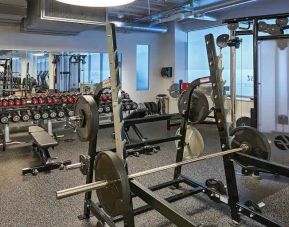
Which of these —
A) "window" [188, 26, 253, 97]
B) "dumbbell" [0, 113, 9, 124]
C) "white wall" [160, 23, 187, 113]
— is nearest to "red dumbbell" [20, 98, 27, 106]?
"dumbbell" [0, 113, 9, 124]

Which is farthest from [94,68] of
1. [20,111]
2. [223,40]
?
[223,40]

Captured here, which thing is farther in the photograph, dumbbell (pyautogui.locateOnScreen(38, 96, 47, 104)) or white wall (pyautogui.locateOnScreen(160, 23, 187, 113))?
white wall (pyautogui.locateOnScreen(160, 23, 187, 113))

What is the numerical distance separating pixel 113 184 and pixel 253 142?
1443 millimetres

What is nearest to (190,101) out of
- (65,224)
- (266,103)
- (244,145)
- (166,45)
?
(244,145)

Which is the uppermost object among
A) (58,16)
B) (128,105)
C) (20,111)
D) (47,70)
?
(58,16)

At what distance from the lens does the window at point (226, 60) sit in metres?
6.24

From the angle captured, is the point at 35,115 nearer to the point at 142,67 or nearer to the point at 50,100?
the point at 50,100

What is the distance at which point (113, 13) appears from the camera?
6.34 m

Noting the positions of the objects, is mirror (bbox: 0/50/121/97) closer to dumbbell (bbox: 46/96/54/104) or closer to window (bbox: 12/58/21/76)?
window (bbox: 12/58/21/76)

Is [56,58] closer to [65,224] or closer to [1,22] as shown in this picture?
[1,22]

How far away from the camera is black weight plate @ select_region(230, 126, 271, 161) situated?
2.35 meters

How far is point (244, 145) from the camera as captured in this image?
7.81ft

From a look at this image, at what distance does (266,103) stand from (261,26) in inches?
43.9

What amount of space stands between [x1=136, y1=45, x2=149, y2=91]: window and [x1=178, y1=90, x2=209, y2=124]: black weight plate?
526cm
